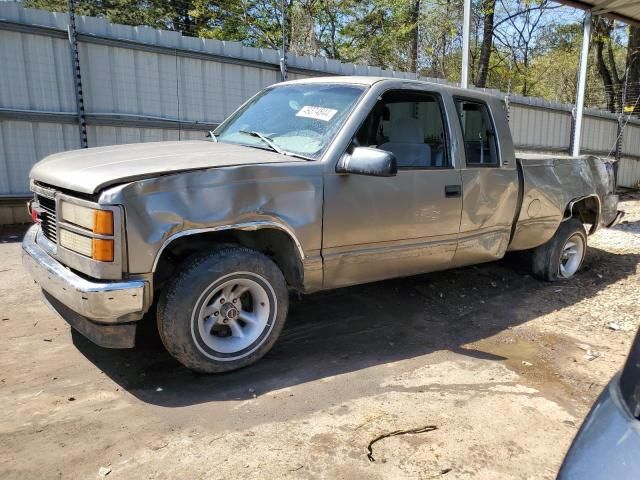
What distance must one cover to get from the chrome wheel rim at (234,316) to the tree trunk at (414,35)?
19773 mm

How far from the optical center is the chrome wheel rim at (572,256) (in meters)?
6.07

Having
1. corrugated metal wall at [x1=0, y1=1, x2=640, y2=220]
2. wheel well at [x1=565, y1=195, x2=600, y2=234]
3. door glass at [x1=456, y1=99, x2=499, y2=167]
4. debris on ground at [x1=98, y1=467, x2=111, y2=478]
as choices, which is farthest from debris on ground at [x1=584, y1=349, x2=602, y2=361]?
corrugated metal wall at [x1=0, y1=1, x2=640, y2=220]

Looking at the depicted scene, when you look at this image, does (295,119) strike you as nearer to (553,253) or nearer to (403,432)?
(403,432)

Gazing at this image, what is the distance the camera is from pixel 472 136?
4711 mm

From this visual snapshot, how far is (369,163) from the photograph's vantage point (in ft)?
11.4

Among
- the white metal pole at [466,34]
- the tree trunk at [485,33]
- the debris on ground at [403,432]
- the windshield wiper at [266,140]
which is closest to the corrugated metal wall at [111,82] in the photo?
the white metal pole at [466,34]

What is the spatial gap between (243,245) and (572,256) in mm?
4432

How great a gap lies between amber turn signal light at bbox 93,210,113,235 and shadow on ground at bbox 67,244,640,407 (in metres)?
1.05

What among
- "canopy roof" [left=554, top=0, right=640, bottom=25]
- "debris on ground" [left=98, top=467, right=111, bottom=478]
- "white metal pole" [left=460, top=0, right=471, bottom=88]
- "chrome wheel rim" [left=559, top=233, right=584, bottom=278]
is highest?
"canopy roof" [left=554, top=0, right=640, bottom=25]

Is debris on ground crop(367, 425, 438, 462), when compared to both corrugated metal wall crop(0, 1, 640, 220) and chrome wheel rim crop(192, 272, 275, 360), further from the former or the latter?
corrugated metal wall crop(0, 1, 640, 220)

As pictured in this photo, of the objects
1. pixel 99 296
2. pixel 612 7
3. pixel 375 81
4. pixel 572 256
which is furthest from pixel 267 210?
pixel 612 7

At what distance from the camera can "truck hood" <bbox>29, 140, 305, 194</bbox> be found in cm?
299

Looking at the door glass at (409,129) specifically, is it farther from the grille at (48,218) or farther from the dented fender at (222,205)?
the grille at (48,218)

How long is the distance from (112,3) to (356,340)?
19780 millimetres
